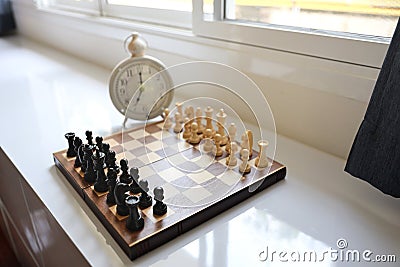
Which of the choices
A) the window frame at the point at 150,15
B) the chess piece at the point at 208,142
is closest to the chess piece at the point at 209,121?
the chess piece at the point at 208,142

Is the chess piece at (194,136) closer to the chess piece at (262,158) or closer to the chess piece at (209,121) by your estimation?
the chess piece at (209,121)

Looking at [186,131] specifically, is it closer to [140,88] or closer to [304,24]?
[140,88]

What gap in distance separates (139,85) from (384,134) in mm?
585

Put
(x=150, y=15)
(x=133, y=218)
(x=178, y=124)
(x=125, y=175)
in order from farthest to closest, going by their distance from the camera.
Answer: (x=150, y=15) < (x=178, y=124) < (x=125, y=175) < (x=133, y=218)

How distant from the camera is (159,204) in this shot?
0.60 metres

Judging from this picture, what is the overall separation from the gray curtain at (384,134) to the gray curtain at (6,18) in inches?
97.3

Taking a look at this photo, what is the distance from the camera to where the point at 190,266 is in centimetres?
53

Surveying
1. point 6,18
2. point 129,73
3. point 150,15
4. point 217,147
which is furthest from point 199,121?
point 6,18

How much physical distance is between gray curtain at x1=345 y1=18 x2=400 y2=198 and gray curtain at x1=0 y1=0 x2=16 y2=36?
2.47m

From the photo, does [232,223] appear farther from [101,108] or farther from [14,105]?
[14,105]

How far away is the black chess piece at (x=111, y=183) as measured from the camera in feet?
2.03

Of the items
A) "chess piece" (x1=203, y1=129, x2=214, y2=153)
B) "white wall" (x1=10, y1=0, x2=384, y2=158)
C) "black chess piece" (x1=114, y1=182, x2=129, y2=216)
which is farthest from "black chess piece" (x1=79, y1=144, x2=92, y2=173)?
"white wall" (x1=10, y1=0, x2=384, y2=158)

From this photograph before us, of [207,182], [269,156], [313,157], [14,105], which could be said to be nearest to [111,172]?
[207,182]

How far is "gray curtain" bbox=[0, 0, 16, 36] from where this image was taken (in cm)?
240
